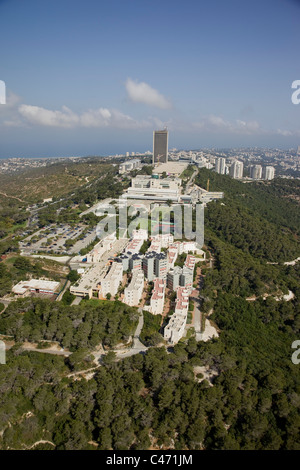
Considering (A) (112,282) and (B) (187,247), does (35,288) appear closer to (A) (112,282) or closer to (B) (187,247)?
(A) (112,282)

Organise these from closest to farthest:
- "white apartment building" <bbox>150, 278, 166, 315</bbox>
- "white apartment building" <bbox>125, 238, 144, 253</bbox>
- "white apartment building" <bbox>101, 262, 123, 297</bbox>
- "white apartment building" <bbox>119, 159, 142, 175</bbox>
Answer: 1. "white apartment building" <bbox>150, 278, 166, 315</bbox>
2. "white apartment building" <bbox>101, 262, 123, 297</bbox>
3. "white apartment building" <bbox>125, 238, 144, 253</bbox>
4. "white apartment building" <bbox>119, 159, 142, 175</bbox>

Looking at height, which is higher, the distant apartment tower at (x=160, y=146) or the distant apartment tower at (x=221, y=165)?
the distant apartment tower at (x=160, y=146)

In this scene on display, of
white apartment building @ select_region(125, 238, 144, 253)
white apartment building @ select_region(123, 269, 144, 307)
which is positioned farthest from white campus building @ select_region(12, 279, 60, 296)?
white apartment building @ select_region(125, 238, 144, 253)

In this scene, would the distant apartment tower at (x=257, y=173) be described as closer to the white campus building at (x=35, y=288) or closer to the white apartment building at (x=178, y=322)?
the white apartment building at (x=178, y=322)

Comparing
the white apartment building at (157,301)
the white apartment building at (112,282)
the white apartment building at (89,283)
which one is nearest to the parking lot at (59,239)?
the white apartment building at (89,283)

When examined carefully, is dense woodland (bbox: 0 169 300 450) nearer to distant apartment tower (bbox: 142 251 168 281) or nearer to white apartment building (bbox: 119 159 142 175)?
distant apartment tower (bbox: 142 251 168 281)

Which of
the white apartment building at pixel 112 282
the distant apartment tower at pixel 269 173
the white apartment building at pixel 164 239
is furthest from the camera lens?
the distant apartment tower at pixel 269 173
